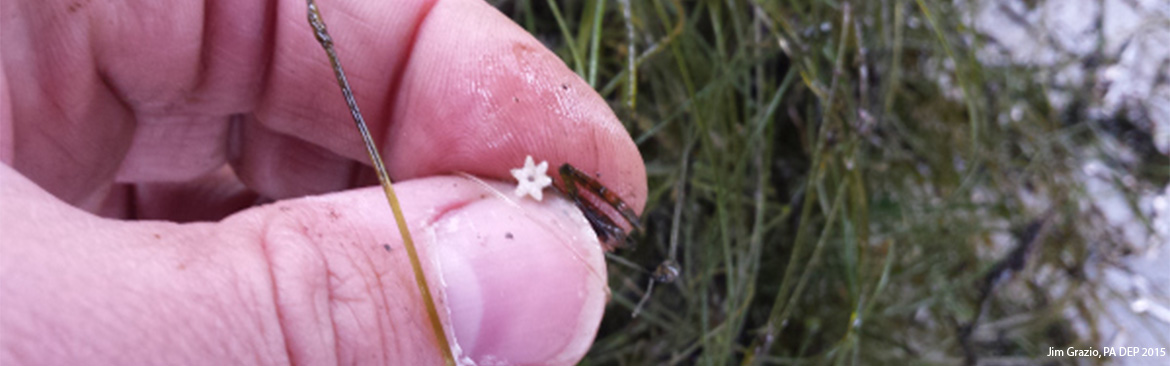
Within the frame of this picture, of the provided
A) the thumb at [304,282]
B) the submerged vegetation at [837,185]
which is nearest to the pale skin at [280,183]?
the thumb at [304,282]

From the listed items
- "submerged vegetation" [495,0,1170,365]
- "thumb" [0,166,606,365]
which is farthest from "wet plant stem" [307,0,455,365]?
Result: "submerged vegetation" [495,0,1170,365]

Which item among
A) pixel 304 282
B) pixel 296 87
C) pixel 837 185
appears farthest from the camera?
pixel 837 185

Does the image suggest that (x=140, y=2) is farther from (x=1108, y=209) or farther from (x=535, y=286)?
(x=1108, y=209)

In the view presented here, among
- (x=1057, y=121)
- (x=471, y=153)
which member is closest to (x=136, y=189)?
(x=471, y=153)

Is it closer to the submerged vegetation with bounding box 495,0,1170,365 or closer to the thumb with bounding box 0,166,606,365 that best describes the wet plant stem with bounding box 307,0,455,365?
the thumb with bounding box 0,166,606,365

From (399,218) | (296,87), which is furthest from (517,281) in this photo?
(296,87)

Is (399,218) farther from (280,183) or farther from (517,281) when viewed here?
(280,183)
